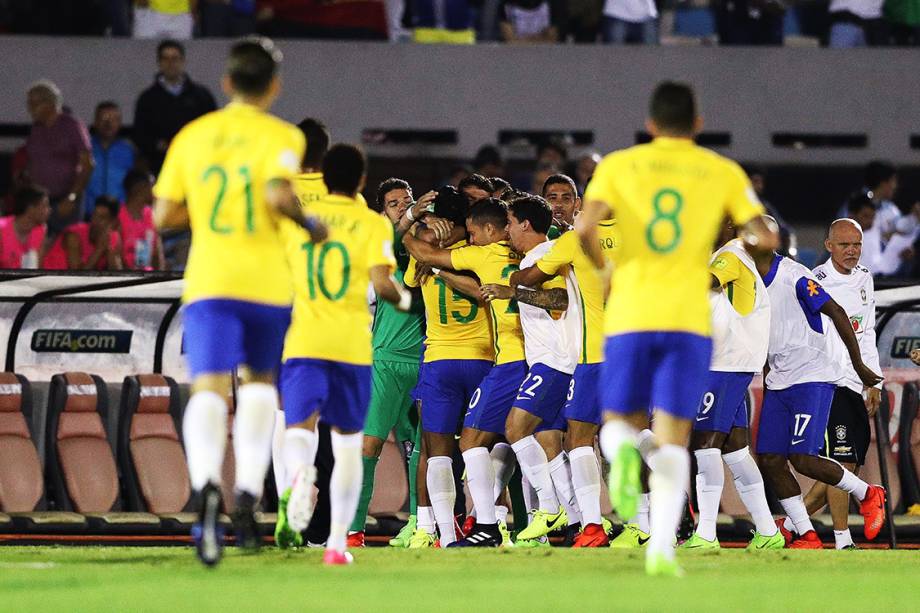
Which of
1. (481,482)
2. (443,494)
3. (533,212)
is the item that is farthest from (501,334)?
(443,494)

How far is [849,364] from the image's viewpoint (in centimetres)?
1492

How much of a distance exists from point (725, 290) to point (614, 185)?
14.4 feet

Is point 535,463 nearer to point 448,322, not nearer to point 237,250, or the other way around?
point 448,322

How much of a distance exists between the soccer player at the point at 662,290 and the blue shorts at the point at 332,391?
4.76 feet

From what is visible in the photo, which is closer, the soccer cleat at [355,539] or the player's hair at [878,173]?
the soccer cleat at [355,539]

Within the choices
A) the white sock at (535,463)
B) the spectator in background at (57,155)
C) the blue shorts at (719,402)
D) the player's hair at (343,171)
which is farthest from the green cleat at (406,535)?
the spectator in background at (57,155)

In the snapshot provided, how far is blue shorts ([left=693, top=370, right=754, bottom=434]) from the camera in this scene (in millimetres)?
13344

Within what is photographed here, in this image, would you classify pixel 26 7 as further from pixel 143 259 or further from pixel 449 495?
pixel 449 495

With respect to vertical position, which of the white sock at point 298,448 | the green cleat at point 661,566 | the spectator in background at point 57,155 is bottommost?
the green cleat at point 661,566

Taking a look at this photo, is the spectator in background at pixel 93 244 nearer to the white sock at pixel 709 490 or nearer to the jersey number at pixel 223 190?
the white sock at pixel 709 490

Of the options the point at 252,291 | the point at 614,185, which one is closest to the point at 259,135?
the point at 252,291

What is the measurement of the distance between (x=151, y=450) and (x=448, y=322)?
394cm

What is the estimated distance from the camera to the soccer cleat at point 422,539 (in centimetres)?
1395

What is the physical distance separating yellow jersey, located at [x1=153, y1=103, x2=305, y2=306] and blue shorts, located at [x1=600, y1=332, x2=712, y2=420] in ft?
5.33
